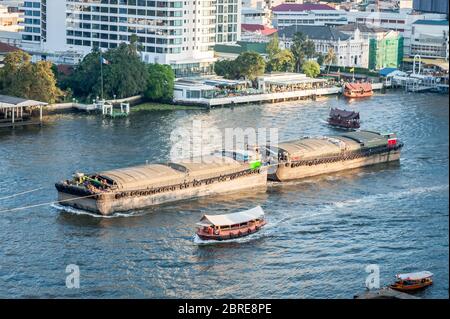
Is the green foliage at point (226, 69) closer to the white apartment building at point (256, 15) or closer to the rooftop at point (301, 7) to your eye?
the white apartment building at point (256, 15)

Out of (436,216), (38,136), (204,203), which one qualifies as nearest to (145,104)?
(38,136)

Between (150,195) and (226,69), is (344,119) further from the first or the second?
(150,195)

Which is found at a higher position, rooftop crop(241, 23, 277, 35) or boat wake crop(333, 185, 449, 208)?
rooftop crop(241, 23, 277, 35)

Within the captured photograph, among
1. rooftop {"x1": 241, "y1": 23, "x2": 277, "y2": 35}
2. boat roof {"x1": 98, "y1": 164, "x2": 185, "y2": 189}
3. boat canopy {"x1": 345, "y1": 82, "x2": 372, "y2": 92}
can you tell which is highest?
rooftop {"x1": 241, "y1": 23, "x2": 277, "y2": 35}

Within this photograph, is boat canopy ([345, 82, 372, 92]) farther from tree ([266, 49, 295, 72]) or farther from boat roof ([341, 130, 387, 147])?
boat roof ([341, 130, 387, 147])

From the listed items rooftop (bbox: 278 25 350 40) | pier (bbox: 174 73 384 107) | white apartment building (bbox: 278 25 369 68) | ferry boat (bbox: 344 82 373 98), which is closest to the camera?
pier (bbox: 174 73 384 107)

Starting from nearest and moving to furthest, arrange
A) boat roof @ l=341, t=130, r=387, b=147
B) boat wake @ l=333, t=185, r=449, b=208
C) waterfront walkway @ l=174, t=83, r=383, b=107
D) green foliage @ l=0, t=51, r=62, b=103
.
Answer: boat wake @ l=333, t=185, r=449, b=208, boat roof @ l=341, t=130, r=387, b=147, green foliage @ l=0, t=51, r=62, b=103, waterfront walkway @ l=174, t=83, r=383, b=107

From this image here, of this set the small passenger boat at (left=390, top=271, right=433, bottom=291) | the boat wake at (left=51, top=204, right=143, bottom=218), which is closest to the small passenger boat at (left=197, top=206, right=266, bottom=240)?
the boat wake at (left=51, top=204, right=143, bottom=218)
